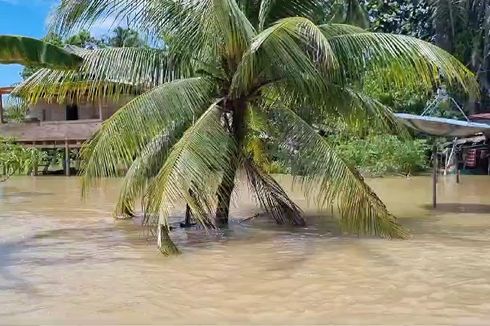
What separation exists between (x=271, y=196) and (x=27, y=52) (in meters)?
4.76

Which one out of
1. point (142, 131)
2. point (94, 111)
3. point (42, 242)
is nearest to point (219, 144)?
point (142, 131)

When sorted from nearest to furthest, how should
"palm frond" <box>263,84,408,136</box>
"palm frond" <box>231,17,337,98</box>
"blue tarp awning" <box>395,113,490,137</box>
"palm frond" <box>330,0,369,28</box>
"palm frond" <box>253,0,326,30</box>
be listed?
"palm frond" <box>231,17,337,98</box> < "palm frond" <box>263,84,408,136</box> < "palm frond" <box>253,0,326,30</box> < "blue tarp awning" <box>395,113,490,137</box> < "palm frond" <box>330,0,369,28</box>

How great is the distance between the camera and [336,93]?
32.4ft

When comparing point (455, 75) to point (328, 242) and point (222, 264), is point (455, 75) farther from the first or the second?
point (222, 264)

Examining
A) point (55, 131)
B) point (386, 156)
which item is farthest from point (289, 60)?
point (55, 131)

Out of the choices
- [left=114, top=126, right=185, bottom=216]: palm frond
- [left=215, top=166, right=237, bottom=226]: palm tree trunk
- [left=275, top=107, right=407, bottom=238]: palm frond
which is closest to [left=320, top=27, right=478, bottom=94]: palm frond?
[left=275, top=107, right=407, bottom=238]: palm frond

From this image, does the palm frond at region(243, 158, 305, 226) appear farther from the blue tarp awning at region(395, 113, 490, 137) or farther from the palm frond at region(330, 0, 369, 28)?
the palm frond at region(330, 0, 369, 28)

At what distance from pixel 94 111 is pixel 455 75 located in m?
20.7

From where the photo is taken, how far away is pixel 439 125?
12164 mm

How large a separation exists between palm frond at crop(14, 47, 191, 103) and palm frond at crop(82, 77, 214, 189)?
0.77m

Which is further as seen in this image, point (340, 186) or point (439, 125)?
point (439, 125)

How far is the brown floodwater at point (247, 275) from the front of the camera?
18.1ft

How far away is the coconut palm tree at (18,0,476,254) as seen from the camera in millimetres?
8750

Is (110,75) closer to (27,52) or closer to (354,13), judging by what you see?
(27,52)
